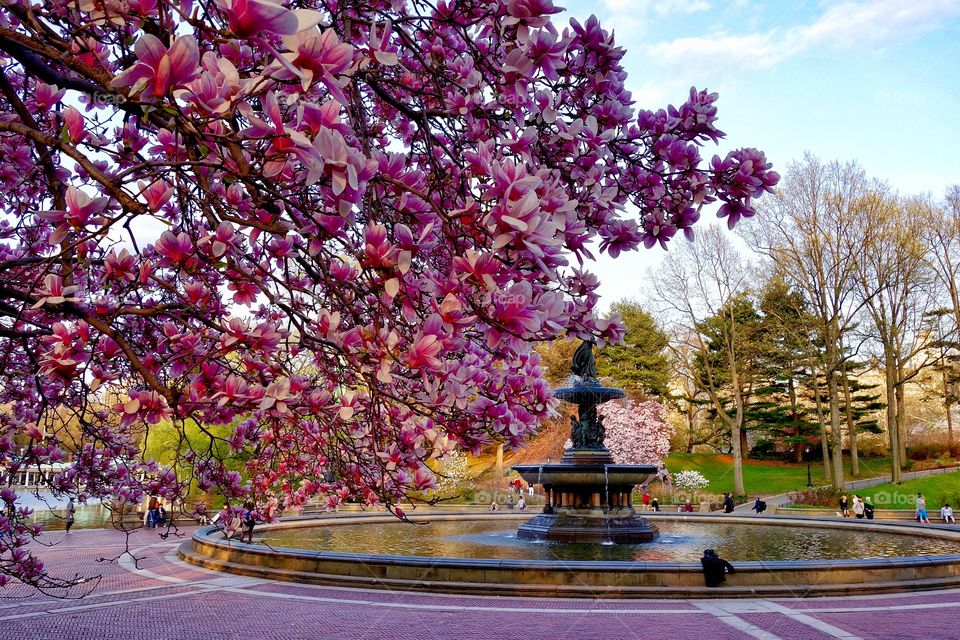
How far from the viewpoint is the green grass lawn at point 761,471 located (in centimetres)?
4894

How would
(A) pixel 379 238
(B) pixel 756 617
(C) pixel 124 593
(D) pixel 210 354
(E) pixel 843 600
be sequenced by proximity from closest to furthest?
(A) pixel 379 238 → (D) pixel 210 354 → (B) pixel 756 617 → (E) pixel 843 600 → (C) pixel 124 593

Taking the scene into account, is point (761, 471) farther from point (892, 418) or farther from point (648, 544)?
point (648, 544)

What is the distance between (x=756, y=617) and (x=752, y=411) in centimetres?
5200

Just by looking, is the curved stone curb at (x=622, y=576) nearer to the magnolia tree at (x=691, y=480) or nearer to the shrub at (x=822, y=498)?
the shrub at (x=822, y=498)

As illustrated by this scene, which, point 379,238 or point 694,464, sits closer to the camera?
point 379,238

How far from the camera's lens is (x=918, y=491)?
39.1 metres

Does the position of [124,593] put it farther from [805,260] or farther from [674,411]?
[674,411]

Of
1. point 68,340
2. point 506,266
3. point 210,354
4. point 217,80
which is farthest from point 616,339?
point 68,340

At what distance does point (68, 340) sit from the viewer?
2.79 m

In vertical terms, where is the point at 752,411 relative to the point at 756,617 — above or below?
above

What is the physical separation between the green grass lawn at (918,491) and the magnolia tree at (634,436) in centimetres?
1276

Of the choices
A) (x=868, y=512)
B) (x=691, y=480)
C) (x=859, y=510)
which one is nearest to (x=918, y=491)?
(x=691, y=480)

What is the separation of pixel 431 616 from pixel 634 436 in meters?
39.6

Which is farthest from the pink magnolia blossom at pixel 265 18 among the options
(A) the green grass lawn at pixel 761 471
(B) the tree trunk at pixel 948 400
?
(B) the tree trunk at pixel 948 400
